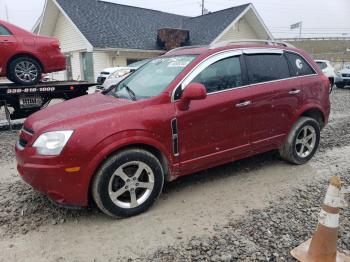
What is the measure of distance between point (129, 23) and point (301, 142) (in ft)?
62.9

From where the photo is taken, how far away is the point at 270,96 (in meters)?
4.57

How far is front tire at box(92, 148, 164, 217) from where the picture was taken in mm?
3457

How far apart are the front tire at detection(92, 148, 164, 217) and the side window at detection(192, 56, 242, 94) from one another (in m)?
1.15

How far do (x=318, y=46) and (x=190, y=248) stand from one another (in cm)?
7084

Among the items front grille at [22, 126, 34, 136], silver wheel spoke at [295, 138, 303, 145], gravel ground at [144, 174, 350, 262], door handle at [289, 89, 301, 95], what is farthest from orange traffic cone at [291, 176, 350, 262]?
front grille at [22, 126, 34, 136]

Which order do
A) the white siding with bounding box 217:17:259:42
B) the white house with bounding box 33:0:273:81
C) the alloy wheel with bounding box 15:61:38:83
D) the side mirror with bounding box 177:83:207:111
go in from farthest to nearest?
the white siding with bounding box 217:17:259:42, the white house with bounding box 33:0:273:81, the alloy wheel with bounding box 15:61:38:83, the side mirror with bounding box 177:83:207:111

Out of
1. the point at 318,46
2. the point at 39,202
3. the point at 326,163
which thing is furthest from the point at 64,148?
the point at 318,46

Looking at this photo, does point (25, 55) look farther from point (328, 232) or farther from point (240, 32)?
point (240, 32)

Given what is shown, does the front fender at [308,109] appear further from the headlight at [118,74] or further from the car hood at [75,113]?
the headlight at [118,74]

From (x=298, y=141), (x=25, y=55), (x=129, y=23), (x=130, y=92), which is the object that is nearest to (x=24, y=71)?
(x=25, y=55)

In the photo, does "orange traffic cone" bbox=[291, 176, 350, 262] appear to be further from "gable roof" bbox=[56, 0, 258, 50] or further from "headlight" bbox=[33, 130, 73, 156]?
"gable roof" bbox=[56, 0, 258, 50]

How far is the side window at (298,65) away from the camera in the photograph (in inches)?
198

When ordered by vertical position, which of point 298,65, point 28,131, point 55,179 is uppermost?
point 298,65

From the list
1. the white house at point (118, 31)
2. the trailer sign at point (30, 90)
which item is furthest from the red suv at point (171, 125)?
the white house at point (118, 31)
